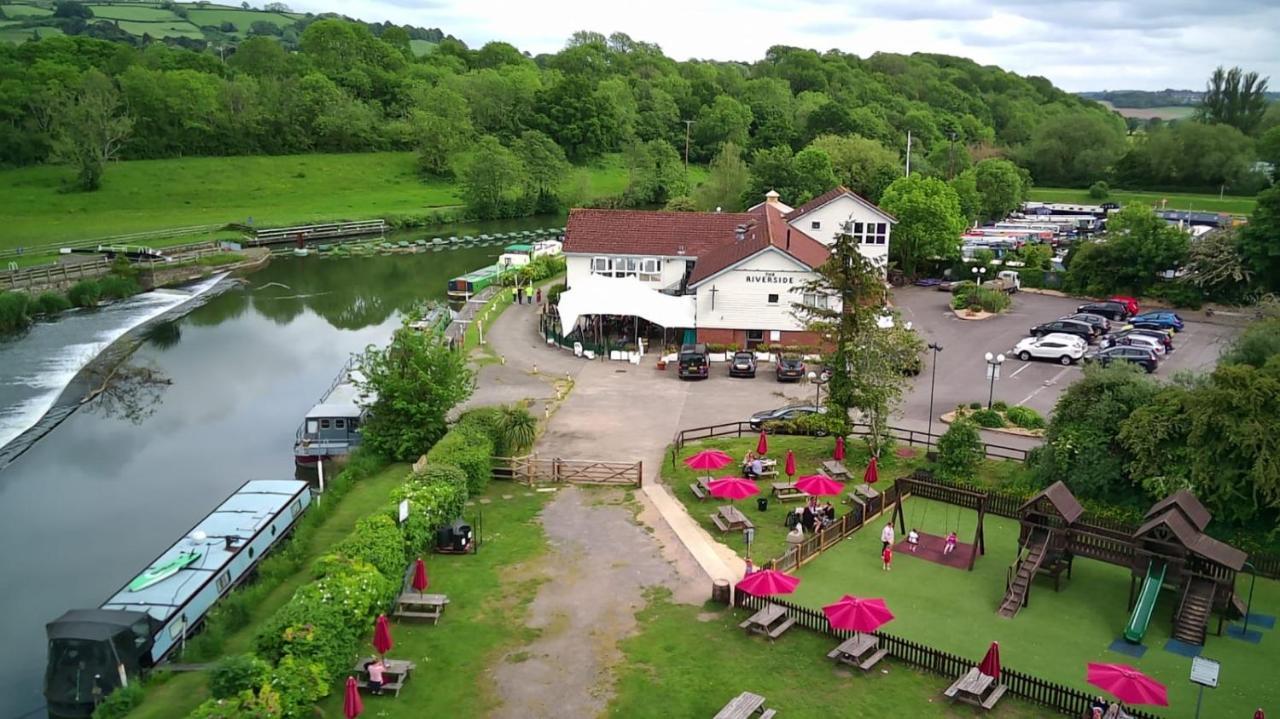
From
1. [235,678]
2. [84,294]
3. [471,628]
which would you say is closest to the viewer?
[235,678]

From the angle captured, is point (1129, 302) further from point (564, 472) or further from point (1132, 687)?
point (1132, 687)

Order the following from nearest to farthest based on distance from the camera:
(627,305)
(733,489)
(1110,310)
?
(733,489), (627,305), (1110,310)

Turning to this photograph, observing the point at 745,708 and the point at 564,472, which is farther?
the point at 564,472

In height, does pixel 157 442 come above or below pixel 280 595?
below

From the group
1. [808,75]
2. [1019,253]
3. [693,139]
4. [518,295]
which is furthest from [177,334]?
[808,75]

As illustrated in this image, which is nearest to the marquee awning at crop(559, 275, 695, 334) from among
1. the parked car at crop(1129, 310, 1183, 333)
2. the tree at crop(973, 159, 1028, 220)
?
the parked car at crop(1129, 310, 1183, 333)

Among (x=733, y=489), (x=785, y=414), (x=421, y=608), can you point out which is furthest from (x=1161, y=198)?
(x=421, y=608)

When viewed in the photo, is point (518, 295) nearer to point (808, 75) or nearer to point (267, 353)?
point (267, 353)

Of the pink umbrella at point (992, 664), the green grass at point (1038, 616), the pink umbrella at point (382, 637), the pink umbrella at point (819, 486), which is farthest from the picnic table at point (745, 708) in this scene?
the pink umbrella at point (819, 486)

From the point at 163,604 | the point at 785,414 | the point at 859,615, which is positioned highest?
the point at 859,615
